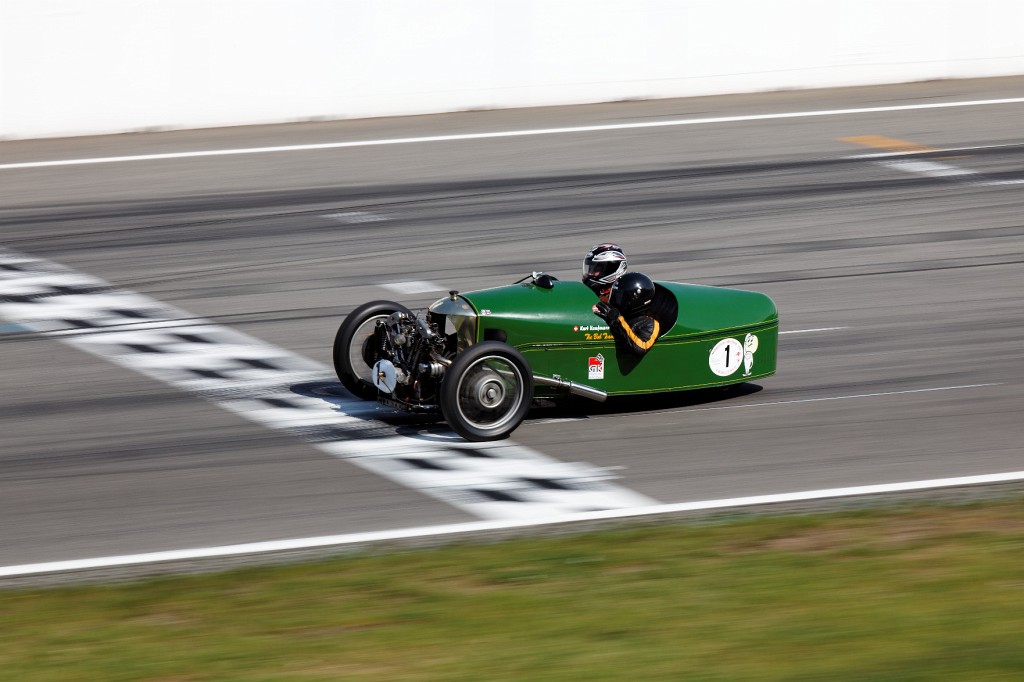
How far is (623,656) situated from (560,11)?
15.9m

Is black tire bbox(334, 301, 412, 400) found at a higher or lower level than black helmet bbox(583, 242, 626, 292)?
lower

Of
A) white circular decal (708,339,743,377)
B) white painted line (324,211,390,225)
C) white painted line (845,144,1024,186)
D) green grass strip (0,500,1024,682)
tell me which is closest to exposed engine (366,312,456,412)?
white circular decal (708,339,743,377)

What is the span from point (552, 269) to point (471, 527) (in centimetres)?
658

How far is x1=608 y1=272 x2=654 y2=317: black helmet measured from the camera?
10336 millimetres

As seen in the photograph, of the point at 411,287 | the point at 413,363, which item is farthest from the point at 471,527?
the point at 411,287

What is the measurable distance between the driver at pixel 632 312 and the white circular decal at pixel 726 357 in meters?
0.52

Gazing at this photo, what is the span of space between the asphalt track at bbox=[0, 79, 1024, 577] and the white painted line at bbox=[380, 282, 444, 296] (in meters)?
0.11

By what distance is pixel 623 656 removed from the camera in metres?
6.57

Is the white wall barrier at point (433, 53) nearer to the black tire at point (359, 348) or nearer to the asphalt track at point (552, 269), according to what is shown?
the asphalt track at point (552, 269)

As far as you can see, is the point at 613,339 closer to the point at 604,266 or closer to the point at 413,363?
the point at 604,266

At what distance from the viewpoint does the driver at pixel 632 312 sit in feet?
33.9

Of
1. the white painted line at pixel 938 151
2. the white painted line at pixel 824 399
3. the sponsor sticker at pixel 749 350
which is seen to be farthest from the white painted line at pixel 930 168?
the sponsor sticker at pixel 749 350

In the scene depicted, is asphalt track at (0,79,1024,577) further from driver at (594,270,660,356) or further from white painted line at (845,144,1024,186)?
driver at (594,270,660,356)

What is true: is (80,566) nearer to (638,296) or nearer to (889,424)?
(638,296)
